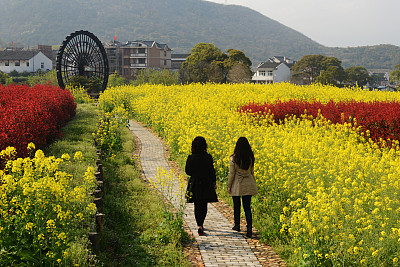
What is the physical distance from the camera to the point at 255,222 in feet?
26.8

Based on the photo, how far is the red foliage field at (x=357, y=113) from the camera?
13.5m

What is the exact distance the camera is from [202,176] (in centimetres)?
764

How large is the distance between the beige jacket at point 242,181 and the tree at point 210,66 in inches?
2112

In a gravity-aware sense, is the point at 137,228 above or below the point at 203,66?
below

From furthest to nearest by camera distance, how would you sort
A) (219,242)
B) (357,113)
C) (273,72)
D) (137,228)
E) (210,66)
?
(273,72)
(210,66)
(357,113)
(137,228)
(219,242)

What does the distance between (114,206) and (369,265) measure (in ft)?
16.9

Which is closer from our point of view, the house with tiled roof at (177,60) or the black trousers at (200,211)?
the black trousers at (200,211)

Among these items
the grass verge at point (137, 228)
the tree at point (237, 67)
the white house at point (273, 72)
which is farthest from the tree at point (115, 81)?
the white house at point (273, 72)

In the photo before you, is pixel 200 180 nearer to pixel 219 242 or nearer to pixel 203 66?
pixel 219 242

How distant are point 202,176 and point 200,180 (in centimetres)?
8

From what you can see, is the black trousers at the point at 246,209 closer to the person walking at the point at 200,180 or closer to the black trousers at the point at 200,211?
the person walking at the point at 200,180

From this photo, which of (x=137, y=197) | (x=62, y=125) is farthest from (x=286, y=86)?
Result: (x=137, y=197)

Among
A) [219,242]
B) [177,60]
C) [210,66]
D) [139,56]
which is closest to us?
[219,242]

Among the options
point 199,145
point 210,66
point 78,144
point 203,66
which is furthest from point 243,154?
point 203,66
